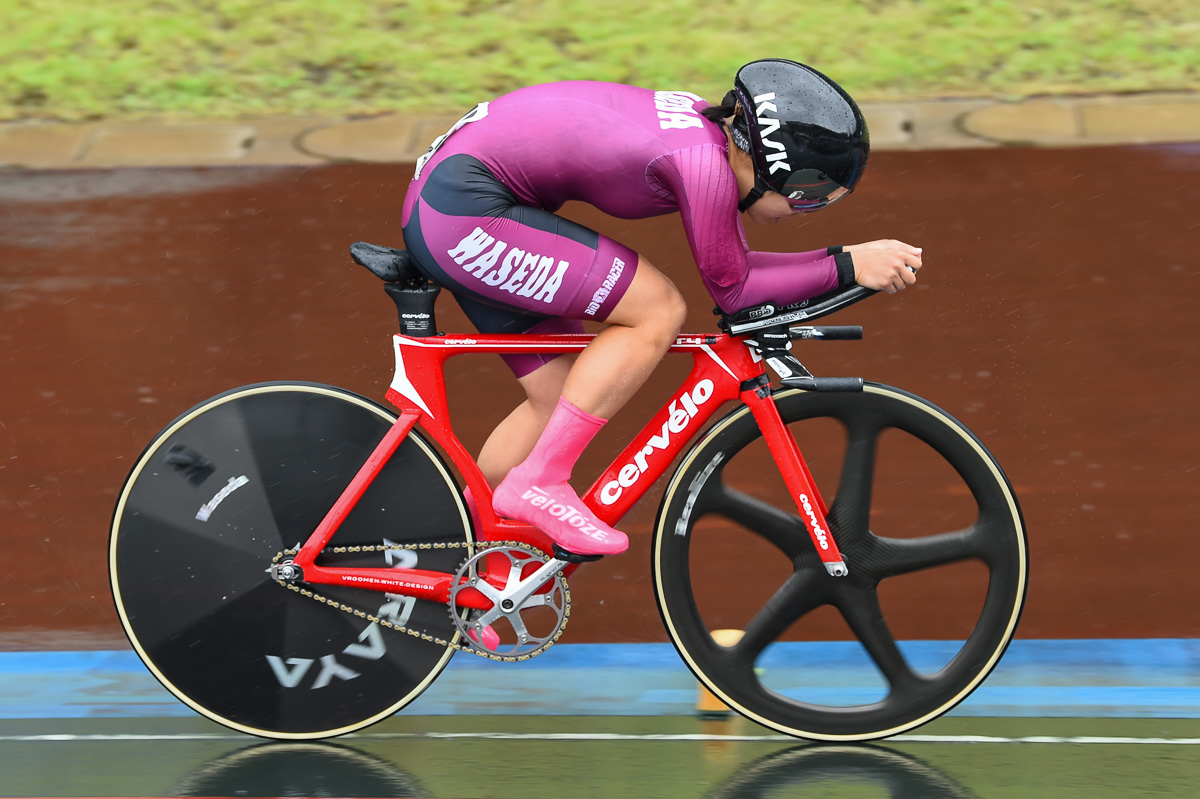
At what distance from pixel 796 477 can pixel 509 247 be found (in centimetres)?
94

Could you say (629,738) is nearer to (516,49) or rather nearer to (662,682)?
(662,682)

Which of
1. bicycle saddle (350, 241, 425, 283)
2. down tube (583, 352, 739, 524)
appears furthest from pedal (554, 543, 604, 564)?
bicycle saddle (350, 241, 425, 283)

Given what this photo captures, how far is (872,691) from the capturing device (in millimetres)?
3955

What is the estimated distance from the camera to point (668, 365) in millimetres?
4156

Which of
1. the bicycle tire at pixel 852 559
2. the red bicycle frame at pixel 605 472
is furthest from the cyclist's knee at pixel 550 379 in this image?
the bicycle tire at pixel 852 559

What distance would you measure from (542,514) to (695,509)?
1.39 feet

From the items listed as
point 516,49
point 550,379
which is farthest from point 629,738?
point 516,49

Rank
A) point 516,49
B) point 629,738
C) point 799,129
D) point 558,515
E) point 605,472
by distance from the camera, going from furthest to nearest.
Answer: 1. point 516,49
2. point 629,738
3. point 605,472
4. point 558,515
5. point 799,129

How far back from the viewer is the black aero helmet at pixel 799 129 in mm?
3074

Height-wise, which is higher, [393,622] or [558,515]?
[558,515]

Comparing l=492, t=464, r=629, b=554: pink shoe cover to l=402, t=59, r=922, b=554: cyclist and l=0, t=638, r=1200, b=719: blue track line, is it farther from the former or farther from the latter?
l=0, t=638, r=1200, b=719: blue track line

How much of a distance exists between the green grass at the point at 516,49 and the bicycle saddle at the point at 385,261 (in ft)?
5.65

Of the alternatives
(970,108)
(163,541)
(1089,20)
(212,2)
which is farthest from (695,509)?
(212,2)

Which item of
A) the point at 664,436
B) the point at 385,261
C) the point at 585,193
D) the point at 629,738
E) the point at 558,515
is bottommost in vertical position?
the point at 629,738
